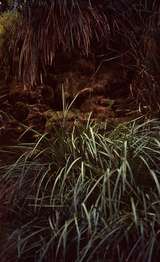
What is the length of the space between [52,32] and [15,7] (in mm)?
527

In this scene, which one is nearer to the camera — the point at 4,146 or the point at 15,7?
the point at 4,146

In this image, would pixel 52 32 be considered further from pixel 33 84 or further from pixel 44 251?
pixel 44 251

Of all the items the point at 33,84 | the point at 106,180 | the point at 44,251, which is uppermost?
the point at 33,84

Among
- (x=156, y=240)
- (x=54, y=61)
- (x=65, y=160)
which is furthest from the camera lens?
(x=54, y=61)

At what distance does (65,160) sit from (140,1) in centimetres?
178

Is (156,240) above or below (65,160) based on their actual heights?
below

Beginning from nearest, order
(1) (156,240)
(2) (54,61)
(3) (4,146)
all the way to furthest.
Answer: (1) (156,240) → (3) (4,146) → (2) (54,61)

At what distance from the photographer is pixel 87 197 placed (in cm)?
378

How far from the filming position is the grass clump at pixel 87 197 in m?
3.60

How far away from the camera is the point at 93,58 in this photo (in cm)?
518

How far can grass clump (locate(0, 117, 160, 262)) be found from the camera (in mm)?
3600

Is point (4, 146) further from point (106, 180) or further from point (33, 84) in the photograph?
point (106, 180)

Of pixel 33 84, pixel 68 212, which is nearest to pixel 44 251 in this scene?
pixel 68 212

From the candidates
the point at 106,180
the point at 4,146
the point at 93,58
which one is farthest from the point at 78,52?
the point at 106,180
